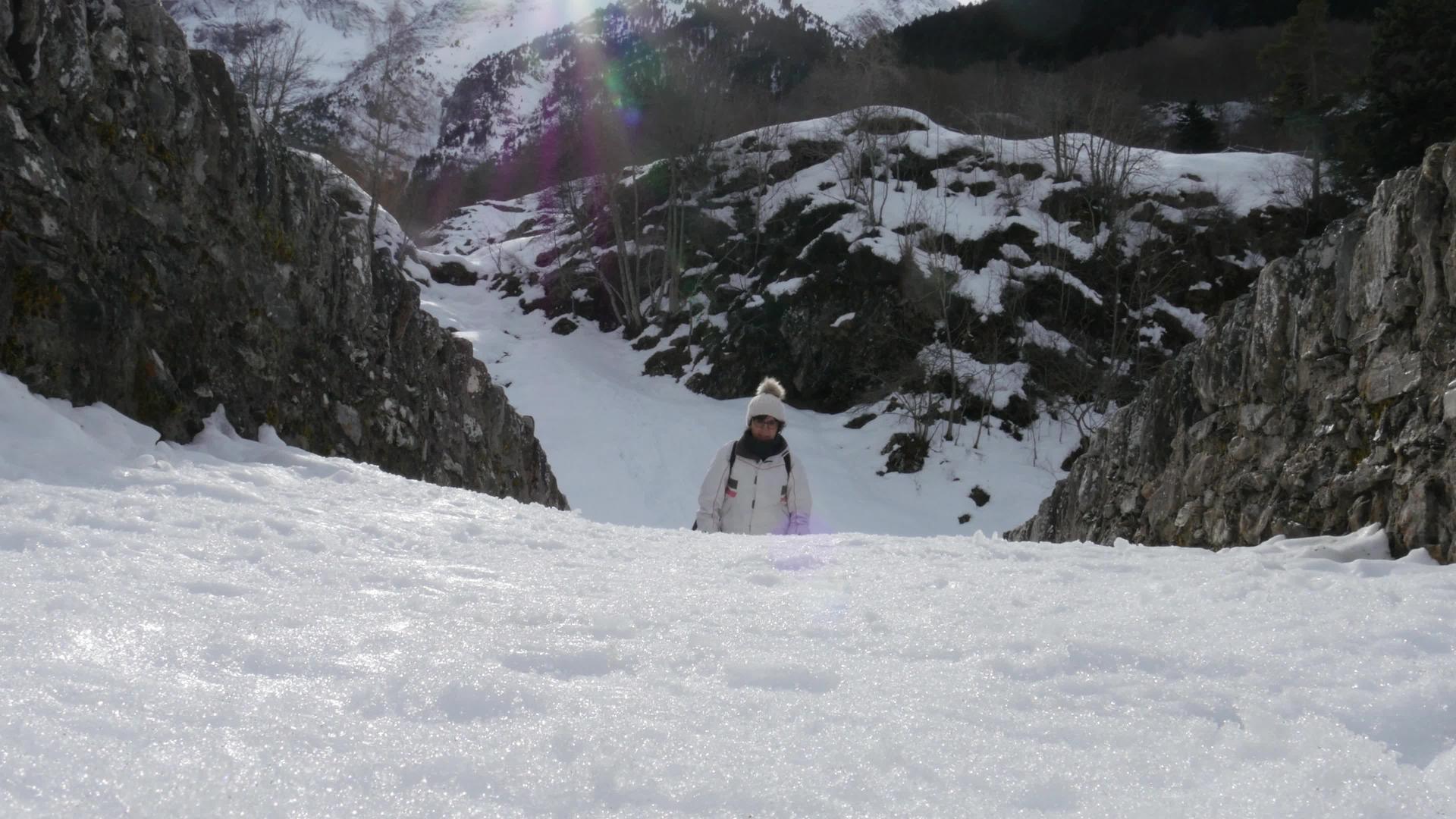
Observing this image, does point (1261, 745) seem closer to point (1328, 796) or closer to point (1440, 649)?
point (1328, 796)

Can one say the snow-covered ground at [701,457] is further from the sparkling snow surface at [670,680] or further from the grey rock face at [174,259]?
the sparkling snow surface at [670,680]

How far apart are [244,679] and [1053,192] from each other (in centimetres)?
3086

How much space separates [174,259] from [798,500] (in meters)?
4.59

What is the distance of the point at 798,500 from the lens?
643cm

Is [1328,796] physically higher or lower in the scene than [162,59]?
lower

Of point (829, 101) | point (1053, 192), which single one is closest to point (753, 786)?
point (1053, 192)

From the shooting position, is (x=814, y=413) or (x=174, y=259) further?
(x=814, y=413)

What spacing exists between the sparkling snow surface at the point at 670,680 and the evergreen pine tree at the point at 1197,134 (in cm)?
3789

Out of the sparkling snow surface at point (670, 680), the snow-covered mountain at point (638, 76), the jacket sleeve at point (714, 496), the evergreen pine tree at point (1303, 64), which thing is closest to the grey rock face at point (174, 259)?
the sparkling snow surface at point (670, 680)

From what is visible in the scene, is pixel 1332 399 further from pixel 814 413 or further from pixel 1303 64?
pixel 1303 64

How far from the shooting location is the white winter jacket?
20.7 feet

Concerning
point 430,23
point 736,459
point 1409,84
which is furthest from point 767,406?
point 430,23

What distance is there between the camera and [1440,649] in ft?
7.48

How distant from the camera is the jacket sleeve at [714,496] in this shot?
6387 mm
